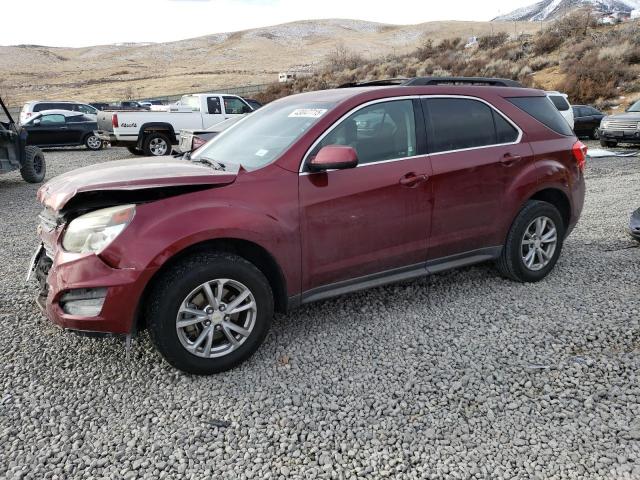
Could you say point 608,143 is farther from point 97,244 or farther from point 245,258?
point 97,244

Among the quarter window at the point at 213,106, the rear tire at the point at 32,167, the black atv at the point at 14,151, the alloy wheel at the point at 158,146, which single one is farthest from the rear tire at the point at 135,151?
the black atv at the point at 14,151

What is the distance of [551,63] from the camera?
28609 millimetres

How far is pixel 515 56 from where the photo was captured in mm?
31422

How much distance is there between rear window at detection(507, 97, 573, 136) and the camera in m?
4.59

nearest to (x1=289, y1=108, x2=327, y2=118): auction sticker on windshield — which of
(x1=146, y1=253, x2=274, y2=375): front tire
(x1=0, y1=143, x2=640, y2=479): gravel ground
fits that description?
(x1=146, y1=253, x2=274, y2=375): front tire

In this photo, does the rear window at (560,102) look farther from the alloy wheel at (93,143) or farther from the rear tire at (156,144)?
the alloy wheel at (93,143)


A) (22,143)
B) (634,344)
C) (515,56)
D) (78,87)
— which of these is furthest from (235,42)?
(634,344)

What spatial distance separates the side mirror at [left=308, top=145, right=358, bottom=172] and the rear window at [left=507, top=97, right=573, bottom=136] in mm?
1983

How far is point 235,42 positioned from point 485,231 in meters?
131

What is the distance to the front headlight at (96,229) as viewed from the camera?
295 centimetres

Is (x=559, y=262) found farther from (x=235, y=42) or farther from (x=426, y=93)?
(x=235, y=42)

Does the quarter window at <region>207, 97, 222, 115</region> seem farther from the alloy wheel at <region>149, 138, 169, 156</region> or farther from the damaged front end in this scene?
the damaged front end

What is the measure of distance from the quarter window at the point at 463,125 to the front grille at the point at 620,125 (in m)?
12.3

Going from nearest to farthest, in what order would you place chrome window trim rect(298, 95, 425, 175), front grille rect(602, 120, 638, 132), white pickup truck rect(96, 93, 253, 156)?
chrome window trim rect(298, 95, 425, 175)
front grille rect(602, 120, 638, 132)
white pickup truck rect(96, 93, 253, 156)
